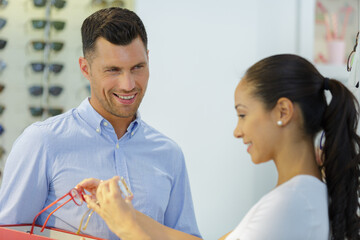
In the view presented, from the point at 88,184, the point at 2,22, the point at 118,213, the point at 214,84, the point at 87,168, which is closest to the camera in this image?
the point at 118,213

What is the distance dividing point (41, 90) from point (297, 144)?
9.62 feet

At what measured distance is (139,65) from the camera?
186 cm

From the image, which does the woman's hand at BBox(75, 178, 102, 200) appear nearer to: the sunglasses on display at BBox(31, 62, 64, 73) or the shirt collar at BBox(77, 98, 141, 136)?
the shirt collar at BBox(77, 98, 141, 136)

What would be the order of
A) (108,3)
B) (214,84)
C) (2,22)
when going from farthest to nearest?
(214,84), (108,3), (2,22)

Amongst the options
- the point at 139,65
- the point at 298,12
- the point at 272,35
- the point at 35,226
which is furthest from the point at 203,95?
the point at 35,226

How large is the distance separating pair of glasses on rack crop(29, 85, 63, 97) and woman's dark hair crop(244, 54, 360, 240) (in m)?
2.80

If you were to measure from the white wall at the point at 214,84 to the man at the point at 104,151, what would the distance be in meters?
2.23

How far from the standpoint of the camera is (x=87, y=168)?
5.84ft

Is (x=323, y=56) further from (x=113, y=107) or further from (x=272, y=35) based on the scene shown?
(x=113, y=107)

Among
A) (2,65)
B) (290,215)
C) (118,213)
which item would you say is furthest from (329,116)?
(2,65)

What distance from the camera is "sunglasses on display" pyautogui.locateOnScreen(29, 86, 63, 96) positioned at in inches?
152

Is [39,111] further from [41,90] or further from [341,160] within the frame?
[341,160]

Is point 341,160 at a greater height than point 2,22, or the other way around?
point 2,22

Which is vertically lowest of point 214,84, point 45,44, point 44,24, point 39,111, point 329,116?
point 39,111
